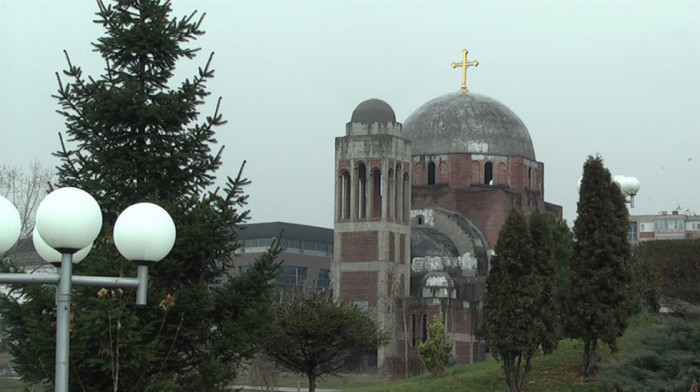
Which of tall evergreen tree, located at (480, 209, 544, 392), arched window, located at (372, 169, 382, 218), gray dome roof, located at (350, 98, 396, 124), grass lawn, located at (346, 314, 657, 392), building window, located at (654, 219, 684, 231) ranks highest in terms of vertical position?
gray dome roof, located at (350, 98, 396, 124)

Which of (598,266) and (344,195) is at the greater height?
(344,195)

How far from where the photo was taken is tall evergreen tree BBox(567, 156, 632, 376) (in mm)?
27375

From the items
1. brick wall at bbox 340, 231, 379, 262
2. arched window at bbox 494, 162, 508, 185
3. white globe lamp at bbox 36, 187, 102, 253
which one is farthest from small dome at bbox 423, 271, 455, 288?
white globe lamp at bbox 36, 187, 102, 253

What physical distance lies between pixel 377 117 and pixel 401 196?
13.4ft

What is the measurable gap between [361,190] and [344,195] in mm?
883

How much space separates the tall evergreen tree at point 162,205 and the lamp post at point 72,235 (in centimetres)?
353

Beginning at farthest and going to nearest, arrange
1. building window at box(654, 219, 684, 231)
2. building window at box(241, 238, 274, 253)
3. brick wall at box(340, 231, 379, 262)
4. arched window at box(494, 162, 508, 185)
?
building window at box(654, 219, 684, 231) → building window at box(241, 238, 274, 253) → arched window at box(494, 162, 508, 185) → brick wall at box(340, 231, 379, 262)

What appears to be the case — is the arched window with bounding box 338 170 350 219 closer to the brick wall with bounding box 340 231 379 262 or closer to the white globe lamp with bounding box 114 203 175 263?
the brick wall with bounding box 340 231 379 262

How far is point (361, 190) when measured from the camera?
56.4 meters

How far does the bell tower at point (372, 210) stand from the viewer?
5472 cm

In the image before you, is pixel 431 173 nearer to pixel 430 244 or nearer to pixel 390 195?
pixel 430 244

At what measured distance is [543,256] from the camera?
28.4 meters

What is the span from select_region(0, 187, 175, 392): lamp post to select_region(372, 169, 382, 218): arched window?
47536 millimetres

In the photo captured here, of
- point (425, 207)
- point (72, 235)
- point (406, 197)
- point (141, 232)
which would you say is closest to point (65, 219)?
point (72, 235)
